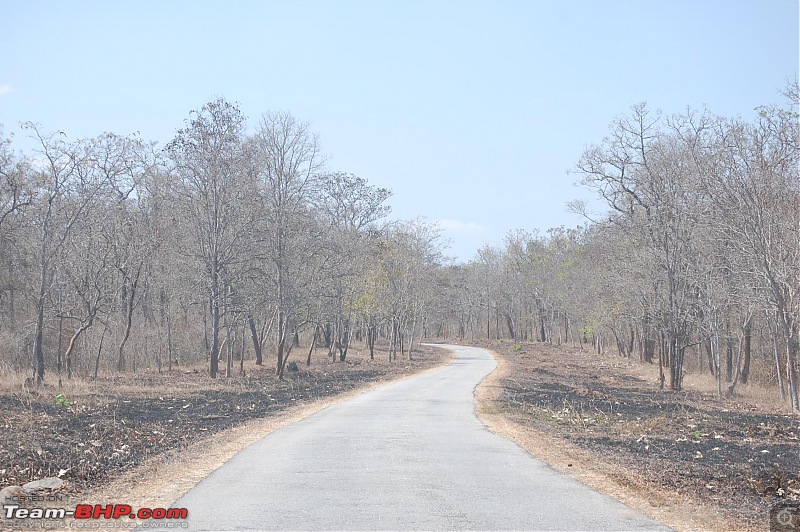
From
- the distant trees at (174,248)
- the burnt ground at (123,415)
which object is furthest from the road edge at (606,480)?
the distant trees at (174,248)

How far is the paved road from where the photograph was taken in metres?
7.55

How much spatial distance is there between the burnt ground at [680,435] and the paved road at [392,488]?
1615mm

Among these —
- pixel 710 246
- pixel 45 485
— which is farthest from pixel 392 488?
pixel 710 246

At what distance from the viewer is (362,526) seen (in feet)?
23.9

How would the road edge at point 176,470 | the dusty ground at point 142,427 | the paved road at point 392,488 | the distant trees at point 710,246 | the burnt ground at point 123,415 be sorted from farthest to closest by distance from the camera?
the distant trees at point 710,246
the burnt ground at point 123,415
the dusty ground at point 142,427
the road edge at point 176,470
the paved road at point 392,488

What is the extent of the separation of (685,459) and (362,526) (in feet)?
24.6

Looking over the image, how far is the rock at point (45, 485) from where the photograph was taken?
28.6 feet

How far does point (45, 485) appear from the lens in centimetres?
891

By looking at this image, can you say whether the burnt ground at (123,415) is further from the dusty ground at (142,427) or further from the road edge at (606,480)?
the road edge at (606,480)

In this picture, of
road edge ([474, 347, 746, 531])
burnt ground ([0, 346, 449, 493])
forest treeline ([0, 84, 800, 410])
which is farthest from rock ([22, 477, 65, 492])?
forest treeline ([0, 84, 800, 410])

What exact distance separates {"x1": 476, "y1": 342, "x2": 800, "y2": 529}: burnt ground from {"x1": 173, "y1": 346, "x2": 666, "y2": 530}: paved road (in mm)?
1615

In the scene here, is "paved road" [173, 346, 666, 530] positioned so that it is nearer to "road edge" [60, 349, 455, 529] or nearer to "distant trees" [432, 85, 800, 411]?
"road edge" [60, 349, 455, 529]

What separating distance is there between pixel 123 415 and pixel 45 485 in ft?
29.4

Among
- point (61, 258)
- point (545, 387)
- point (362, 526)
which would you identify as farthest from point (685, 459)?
point (61, 258)
